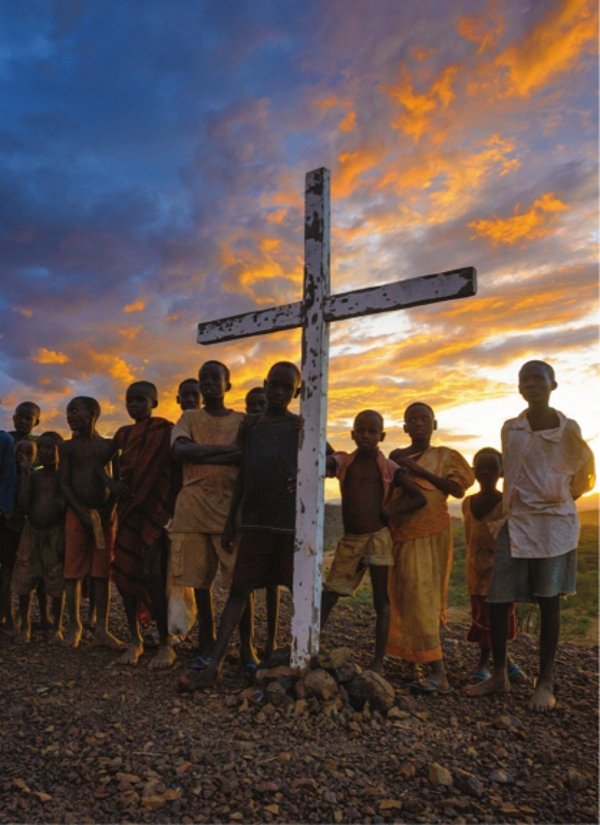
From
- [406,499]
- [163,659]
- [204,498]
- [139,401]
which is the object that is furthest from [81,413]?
[406,499]

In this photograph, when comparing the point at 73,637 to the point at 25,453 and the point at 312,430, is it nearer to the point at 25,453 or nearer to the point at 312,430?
the point at 25,453

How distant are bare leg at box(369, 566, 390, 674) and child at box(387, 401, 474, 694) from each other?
23 centimetres

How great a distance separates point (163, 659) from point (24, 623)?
1911 mm

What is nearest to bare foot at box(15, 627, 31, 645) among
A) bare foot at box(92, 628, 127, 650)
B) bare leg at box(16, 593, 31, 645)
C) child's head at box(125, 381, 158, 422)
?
bare leg at box(16, 593, 31, 645)

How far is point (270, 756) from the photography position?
3.33m

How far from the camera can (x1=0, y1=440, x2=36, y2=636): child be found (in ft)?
20.0

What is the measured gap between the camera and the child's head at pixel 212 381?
4984mm

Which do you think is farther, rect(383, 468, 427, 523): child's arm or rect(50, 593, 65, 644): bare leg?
rect(50, 593, 65, 644): bare leg

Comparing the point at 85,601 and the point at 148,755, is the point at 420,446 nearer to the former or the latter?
the point at 148,755

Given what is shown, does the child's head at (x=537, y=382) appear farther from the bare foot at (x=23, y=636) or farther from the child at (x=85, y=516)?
the bare foot at (x=23, y=636)

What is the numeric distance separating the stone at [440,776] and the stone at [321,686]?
3.00ft

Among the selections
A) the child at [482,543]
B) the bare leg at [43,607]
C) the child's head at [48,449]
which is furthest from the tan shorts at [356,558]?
the bare leg at [43,607]

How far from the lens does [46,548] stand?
5961 millimetres

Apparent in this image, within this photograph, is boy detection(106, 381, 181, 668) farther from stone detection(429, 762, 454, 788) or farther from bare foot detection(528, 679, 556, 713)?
bare foot detection(528, 679, 556, 713)
